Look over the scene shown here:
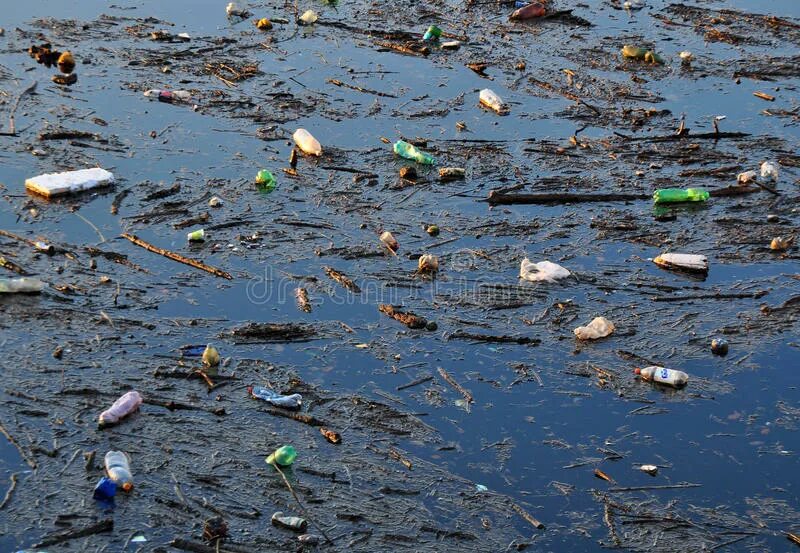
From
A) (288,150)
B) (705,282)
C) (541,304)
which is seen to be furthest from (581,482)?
(288,150)

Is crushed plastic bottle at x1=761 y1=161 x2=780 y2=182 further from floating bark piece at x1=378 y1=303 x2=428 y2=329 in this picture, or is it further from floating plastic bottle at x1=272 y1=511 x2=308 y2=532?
floating plastic bottle at x1=272 y1=511 x2=308 y2=532

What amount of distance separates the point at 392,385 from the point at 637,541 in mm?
1614

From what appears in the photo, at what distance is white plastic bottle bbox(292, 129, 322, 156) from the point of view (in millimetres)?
8125

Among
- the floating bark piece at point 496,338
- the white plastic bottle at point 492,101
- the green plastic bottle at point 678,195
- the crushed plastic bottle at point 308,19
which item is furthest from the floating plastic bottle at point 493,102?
the floating bark piece at point 496,338

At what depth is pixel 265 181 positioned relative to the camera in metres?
7.63

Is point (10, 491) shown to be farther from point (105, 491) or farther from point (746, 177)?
point (746, 177)

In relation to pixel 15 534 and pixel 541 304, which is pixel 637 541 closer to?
pixel 541 304

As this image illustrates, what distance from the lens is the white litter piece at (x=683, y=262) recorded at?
686 cm

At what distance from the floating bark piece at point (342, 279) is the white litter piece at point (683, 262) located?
210 centimetres

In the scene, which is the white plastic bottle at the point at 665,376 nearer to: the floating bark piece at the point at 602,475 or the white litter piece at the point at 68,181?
the floating bark piece at the point at 602,475


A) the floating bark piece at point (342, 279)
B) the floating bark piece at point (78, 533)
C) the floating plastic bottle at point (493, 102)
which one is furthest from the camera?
the floating plastic bottle at point (493, 102)

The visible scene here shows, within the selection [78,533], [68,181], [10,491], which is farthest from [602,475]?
[68,181]

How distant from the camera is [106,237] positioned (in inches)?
271

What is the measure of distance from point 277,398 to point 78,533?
130 cm
